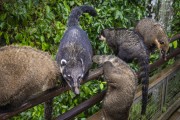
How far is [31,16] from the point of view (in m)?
4.73

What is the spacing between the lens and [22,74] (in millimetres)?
2289

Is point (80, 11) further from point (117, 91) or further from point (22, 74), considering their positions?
point (22, 74)

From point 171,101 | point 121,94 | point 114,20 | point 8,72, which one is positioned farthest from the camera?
point 114,20

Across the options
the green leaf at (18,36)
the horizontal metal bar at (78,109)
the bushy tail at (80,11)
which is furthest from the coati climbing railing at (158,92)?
the green leaf at (18,36)

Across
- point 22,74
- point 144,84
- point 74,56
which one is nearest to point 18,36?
point 74,56

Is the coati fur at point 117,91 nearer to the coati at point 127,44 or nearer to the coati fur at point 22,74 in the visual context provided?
the coati fur at point 22,74

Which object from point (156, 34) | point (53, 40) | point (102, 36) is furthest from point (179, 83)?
point (53, 40)

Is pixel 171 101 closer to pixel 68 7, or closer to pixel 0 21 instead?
pixel 68 7

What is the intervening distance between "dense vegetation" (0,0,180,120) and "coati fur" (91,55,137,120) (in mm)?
1171

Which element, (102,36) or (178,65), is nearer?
(178,65)

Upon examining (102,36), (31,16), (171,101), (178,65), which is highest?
(31,16)

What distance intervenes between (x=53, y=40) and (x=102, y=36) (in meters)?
0.80

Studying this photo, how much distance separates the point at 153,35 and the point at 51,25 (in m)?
1.61

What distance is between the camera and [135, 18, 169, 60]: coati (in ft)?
15.0
